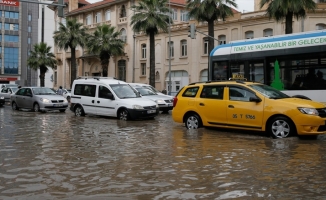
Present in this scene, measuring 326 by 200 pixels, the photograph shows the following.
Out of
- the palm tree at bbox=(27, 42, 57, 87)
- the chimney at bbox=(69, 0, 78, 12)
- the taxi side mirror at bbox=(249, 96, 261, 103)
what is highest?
the chimney at bbox=(69, 0, 78, 12)

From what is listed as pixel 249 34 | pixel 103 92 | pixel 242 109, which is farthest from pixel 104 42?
pixel 242 109

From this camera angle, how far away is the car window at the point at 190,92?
1317cm

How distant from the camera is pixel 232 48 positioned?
17016 mm

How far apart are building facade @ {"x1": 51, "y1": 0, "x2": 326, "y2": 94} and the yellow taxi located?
23.7 meters

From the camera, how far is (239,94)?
1187 cm

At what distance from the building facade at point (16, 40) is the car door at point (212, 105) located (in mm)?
75696

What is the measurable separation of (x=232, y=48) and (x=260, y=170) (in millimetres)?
10790

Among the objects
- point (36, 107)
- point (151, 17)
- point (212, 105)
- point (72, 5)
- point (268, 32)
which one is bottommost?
point (36, 107)

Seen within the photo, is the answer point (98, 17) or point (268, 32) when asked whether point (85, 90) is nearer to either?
point (268, 32)

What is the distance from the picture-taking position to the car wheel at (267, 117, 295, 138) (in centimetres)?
1081

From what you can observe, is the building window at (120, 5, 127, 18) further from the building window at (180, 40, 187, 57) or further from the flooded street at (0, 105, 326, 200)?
the flooded street at (0, 105, 326, 200)

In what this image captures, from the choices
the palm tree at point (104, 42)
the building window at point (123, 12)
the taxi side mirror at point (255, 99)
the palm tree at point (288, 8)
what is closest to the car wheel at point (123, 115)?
the taxi side mirror at point (255, 99)

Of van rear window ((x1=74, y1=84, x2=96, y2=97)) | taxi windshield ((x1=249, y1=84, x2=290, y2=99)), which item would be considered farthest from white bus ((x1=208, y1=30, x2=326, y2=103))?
van rear window ((x1=74, y1=84, x2=96, y2=97))

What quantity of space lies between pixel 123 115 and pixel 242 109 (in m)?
6.89
